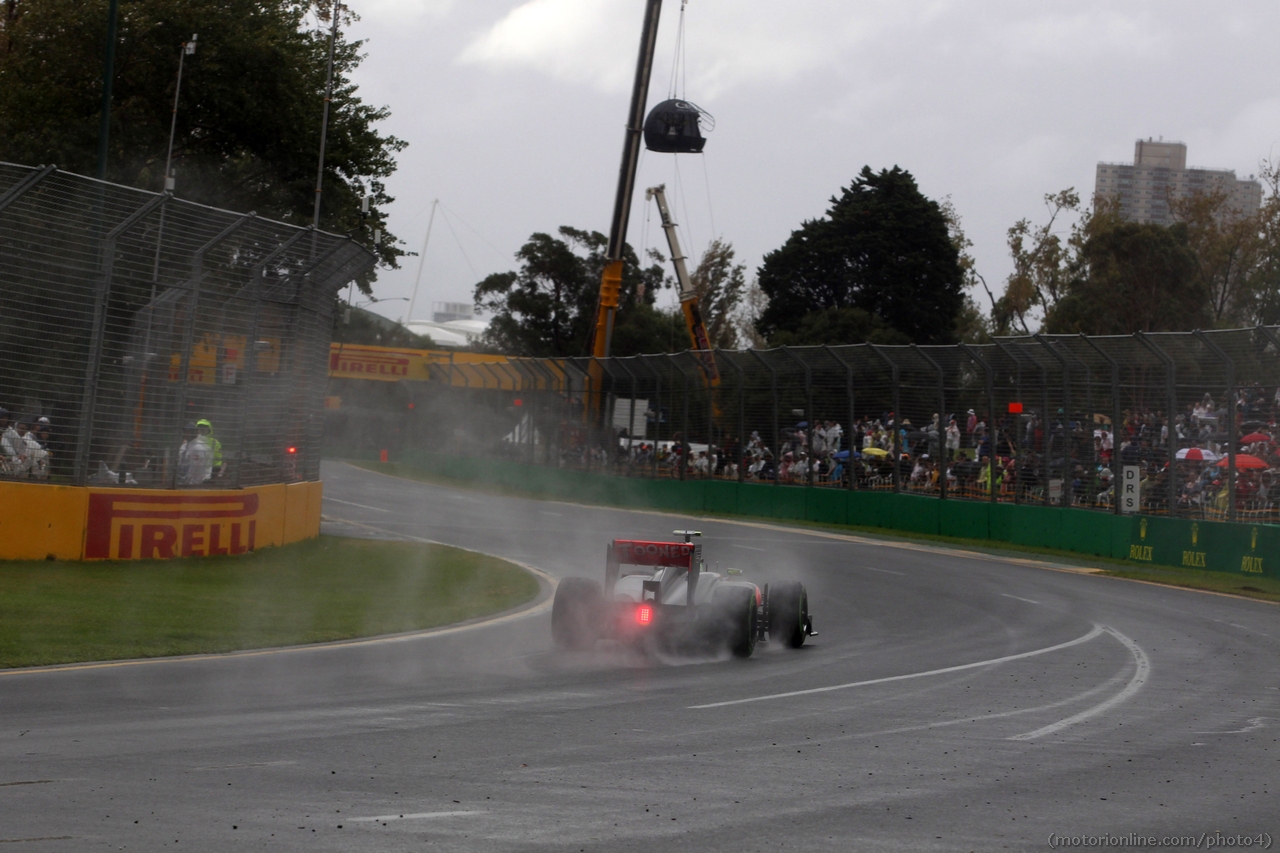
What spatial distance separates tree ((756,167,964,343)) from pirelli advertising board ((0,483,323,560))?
Result: 52082 millimetres

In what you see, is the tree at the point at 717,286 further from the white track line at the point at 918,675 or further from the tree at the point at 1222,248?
the white track line at the point at 918,675

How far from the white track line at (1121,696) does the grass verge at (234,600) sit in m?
6.57

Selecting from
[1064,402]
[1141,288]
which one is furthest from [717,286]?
[1064,402]

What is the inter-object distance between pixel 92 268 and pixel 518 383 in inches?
1138

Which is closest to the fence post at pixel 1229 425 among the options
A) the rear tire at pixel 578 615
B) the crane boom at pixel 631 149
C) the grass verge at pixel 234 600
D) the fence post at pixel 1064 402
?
the fence post at pixel 1064 402

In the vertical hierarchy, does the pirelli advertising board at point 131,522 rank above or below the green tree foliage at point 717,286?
below

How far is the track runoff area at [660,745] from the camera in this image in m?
5.72

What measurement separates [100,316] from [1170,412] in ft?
56.2

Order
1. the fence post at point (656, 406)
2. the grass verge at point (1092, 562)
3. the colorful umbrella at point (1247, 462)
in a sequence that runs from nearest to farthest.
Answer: the grass verge at point (1092, 562) → the colorful umbrella at point (1247, 462) → the fence post at point (656, 406)

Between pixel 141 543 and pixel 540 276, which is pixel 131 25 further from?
pixel 540 276

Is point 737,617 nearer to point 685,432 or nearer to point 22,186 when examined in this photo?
point 22,186

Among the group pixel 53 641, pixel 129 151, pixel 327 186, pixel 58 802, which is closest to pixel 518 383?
pixel 327 186

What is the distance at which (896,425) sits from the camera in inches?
1128

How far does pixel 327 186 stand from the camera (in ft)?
110
